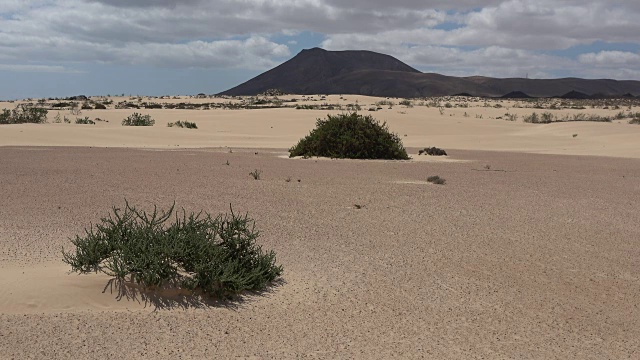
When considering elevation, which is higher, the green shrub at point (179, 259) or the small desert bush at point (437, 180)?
the green shrub at point (179, 259)

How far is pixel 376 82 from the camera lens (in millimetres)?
142000

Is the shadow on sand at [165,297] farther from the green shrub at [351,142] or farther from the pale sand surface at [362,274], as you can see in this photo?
the green shrub at [351,142]

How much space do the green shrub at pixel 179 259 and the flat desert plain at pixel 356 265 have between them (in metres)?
0.18

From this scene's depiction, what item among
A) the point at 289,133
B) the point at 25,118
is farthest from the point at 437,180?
the point at 25,118

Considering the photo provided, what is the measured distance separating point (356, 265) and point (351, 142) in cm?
1488

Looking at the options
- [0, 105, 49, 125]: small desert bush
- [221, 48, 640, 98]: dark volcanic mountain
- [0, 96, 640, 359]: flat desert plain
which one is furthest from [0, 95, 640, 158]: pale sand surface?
[221, 48, 640, 98]: dark volcanic mountain

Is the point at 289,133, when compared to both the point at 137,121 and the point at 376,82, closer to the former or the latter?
the point at 137,121

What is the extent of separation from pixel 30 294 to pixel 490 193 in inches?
407

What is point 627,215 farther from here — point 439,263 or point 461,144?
point 461,144

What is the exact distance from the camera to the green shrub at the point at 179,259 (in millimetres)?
6836

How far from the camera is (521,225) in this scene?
11.4 metres

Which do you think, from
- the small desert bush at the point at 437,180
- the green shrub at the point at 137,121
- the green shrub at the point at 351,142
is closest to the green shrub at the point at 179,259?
the small desert bush at the point at 437,180

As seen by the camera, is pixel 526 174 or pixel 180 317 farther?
pixel 526 174

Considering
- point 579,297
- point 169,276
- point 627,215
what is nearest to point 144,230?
point 169,276
